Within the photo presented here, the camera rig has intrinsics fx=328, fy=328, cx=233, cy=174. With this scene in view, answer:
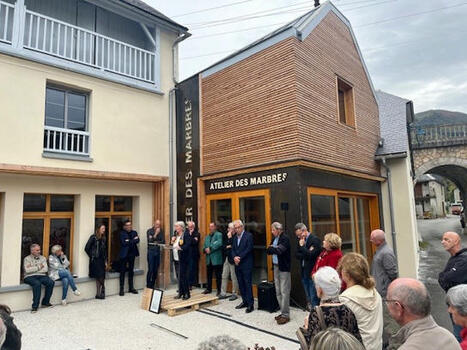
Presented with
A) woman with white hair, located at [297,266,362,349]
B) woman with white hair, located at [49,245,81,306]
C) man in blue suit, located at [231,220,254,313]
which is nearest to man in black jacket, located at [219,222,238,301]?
man in blue suit, located at [231,220,254,313]

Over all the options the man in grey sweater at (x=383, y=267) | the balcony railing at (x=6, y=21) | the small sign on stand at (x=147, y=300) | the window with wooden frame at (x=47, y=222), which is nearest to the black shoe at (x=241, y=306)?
the small sign on stand at (x=147, y=300)

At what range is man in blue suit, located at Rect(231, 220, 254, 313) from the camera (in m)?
6.20

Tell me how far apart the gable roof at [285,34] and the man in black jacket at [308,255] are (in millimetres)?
4170

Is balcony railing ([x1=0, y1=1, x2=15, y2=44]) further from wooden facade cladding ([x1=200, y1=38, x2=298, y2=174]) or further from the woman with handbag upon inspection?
the woman with handbag

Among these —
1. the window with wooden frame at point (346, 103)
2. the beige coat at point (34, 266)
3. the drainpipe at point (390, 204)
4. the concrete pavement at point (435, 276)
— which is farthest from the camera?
the drainpipe at point (390, 204)

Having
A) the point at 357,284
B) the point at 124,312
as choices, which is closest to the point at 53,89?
the point at 124,312

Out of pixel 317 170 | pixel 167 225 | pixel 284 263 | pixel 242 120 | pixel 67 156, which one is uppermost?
pixel 242 120

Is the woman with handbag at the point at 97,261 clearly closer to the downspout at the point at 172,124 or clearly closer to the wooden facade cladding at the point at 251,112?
the downspout at the point at 172,124

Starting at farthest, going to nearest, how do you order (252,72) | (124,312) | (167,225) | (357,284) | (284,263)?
1. (167,225)
2. (252,72)
3. (124,312)
4. (284,263)
5. (357,284)

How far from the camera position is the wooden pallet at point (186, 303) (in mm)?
6060

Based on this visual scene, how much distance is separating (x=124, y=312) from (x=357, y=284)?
5113 mm

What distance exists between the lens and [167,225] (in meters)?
8.84

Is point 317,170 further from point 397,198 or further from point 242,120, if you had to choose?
point 397,198

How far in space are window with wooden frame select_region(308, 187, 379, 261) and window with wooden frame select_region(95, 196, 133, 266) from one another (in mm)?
4987
